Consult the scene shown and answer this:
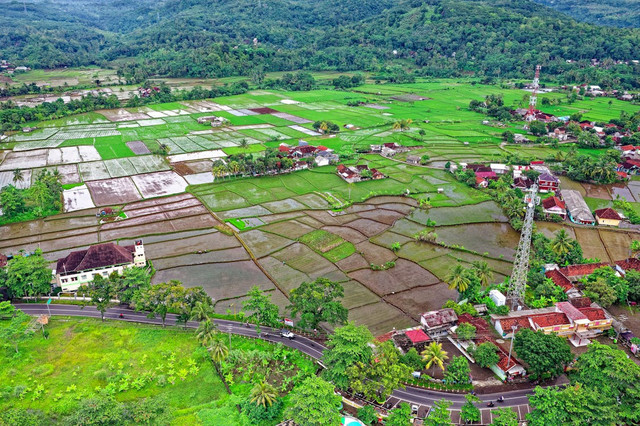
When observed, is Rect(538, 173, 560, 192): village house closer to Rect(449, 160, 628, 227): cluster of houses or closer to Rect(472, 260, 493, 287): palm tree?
Rect(449, 160, 628, 227): cluster of houses

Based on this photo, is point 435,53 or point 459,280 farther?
point 435,53

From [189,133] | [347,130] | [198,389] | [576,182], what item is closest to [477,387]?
[198,389]

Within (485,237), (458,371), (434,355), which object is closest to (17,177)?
(434,355)

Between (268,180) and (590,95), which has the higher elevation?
(590,95)

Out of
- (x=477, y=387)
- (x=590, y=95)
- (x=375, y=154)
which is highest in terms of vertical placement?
(x=590, y=95)

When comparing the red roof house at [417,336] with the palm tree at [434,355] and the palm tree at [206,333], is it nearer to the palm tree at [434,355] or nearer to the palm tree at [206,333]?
the palm tree at [434,355]

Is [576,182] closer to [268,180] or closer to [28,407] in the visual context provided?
[268,180]

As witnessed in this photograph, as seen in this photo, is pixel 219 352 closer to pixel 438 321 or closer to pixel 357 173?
pixel 438 321
